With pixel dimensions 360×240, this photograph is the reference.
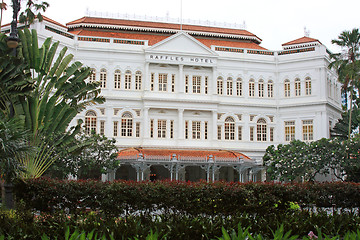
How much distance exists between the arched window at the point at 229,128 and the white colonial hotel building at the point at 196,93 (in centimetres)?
9

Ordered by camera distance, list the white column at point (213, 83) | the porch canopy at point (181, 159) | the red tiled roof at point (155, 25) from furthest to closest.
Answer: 1. the red tiled roof at point (155, 25)
2. the white column at point (213, 83)
3. the porch canopy at point (181, 159)

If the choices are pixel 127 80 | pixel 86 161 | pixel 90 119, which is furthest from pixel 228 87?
pixel 86 161

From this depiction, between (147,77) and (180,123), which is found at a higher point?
(147,77)

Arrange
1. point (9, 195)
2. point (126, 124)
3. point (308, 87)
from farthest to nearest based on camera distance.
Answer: point (308, 87), point (126, 124), point (9, 195)

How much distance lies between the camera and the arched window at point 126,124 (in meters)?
38.2

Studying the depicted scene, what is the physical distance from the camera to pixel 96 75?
3816 centimetres

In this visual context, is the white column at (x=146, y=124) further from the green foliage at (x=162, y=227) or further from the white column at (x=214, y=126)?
the green foliage at (x=162, y=227)

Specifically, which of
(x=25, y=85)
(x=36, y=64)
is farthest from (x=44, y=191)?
(x=36, y=64)

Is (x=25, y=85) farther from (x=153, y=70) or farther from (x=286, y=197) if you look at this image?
(x=153, y=70)

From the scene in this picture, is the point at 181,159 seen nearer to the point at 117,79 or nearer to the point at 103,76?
the point at 117,79

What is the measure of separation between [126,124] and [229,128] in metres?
9.21

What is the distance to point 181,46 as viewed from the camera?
129 ft

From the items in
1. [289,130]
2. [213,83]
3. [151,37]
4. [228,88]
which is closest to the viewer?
[213,83]

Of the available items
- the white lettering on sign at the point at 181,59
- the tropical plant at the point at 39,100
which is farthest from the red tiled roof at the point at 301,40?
the tropical plant at the point at 39,100
